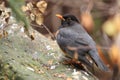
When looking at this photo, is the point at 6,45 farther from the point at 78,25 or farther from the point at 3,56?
the point at 78,25

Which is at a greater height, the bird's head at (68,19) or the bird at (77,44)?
the bird's head at (68,19)

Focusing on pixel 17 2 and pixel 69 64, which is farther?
pixel 69 64

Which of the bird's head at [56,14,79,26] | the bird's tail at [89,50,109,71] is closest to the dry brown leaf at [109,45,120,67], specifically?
the bird's tail at [89,50,109,71]

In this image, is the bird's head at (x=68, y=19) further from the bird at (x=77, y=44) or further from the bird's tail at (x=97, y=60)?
the bird's tail at (x=97, y=60)

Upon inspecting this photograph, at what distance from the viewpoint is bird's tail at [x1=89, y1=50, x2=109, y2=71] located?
4281 millimetres

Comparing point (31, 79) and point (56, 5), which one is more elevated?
point (56, 5)

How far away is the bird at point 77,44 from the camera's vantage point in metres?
4.38

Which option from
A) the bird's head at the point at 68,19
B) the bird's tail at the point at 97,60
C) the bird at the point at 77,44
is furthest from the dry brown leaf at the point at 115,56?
the bird's head at the point at 68,19

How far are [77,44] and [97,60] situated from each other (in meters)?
0.37

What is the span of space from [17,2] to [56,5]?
5918mm

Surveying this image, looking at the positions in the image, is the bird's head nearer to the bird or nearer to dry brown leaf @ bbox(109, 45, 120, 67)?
the bird

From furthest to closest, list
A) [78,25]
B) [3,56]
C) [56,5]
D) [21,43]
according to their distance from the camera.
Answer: [56,5]
[78,25]
[21,43]
[3,56]

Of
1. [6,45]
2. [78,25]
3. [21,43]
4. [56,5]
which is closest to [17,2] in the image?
[6,45]

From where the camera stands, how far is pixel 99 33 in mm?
8172
